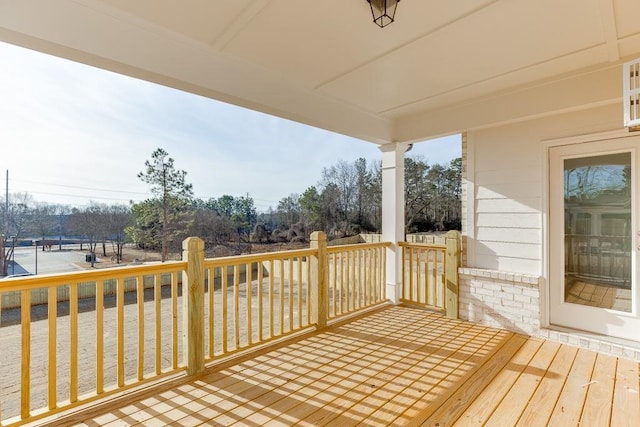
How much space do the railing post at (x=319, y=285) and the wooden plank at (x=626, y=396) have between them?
7.83 feet

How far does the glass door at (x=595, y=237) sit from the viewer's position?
276 cm

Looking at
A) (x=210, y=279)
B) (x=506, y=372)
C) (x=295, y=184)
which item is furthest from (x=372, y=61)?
(x=295, y=184)

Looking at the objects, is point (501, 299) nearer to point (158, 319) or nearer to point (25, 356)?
point (158, 319)

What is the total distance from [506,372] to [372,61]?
2829mm

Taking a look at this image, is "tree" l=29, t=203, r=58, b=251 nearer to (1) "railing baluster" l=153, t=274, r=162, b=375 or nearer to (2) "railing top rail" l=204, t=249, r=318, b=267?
(1) "railing baluster" l=153, t=274, r=162, b=375

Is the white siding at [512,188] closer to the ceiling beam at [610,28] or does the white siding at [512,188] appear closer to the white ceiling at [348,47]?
the white ceiling at [348,47]

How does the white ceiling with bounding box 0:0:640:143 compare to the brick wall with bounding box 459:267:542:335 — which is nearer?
the white ceiling with bounding box 0:0:640:143

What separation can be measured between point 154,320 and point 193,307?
92.4 inches

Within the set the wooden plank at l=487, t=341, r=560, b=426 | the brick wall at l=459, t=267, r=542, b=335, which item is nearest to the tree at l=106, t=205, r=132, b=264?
the brick wall at l=459, t=267, r=542, b=335

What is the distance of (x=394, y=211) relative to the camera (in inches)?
168

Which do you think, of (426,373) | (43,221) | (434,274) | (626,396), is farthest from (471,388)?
(43,221)

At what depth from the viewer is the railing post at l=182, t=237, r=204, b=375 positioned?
234cm

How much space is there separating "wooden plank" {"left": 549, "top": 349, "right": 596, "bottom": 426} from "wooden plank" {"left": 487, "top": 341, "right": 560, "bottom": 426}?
16cm

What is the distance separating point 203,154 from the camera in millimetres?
13398
